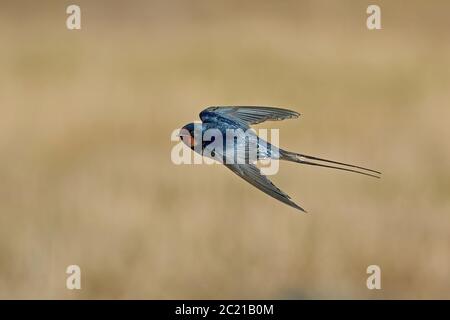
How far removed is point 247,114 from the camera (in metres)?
2.69

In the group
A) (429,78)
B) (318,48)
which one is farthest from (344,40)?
(429,78)

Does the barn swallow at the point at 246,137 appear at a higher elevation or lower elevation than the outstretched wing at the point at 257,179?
higher

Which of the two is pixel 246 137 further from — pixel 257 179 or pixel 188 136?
pixel 257 179

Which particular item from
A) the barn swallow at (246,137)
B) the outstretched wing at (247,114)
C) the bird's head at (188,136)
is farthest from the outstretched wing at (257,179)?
the outstretched wing at (247,114)

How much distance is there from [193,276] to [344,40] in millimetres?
2205

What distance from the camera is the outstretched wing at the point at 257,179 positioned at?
2.04 meters

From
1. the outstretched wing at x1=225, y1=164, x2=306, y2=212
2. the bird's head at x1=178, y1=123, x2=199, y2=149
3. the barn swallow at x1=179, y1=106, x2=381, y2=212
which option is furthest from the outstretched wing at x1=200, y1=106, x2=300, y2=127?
the outstretched wing at x1=225, y1=164, x2=306, y2=212

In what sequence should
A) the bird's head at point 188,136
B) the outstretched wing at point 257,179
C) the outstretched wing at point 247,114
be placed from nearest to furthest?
the outstretched wing at point 257,179
the bird's head at point 188,136
the outstretched wing at point 247,114

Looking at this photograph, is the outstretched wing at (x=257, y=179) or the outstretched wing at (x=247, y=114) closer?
the outstretched wing at (x=257, y=179)

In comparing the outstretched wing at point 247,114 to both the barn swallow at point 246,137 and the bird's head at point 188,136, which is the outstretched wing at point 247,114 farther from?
the bird's head at point 188,136

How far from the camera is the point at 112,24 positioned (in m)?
6.07

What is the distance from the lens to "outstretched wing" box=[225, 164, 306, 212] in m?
2.04

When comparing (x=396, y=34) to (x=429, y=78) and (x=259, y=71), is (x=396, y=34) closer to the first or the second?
(x=429, y=78)

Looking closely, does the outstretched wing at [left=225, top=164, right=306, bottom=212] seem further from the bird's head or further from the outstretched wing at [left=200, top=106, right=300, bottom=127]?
the outstretched wing at [left=200, top=106, right=300, bottom=127]
